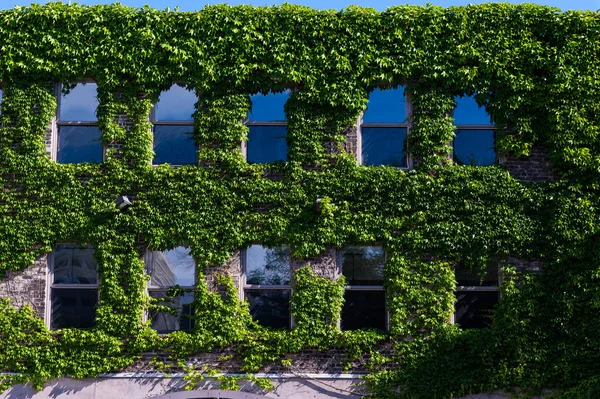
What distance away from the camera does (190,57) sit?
1189 centimetres

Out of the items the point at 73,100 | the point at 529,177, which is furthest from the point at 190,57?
the point at 529,177

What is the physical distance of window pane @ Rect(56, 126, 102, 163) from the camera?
1220 cm

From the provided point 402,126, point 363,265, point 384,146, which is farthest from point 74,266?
point 402,126

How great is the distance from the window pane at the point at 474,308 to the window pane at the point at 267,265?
3266 mm

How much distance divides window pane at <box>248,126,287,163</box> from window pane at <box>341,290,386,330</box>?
3.01 metres

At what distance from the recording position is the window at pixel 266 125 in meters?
12.1

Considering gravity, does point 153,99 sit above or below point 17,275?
above

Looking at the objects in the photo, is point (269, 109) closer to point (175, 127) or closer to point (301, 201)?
point (175, 127)

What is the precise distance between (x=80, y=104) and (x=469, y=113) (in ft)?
25.3

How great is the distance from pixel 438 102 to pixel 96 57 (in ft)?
21.8

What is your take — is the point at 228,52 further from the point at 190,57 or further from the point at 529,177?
the point at 529,177

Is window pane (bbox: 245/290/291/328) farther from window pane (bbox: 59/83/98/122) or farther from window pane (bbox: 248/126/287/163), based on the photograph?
window pane (bbox: 59/83/98/122)

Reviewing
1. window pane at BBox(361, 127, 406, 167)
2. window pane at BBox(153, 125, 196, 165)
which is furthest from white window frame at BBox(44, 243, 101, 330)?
window pane at BBox(361, 127, 406, 167)

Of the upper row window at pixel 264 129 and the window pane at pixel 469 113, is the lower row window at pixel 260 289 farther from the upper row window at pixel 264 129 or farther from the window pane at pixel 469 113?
the window pane at pixel 469 113
